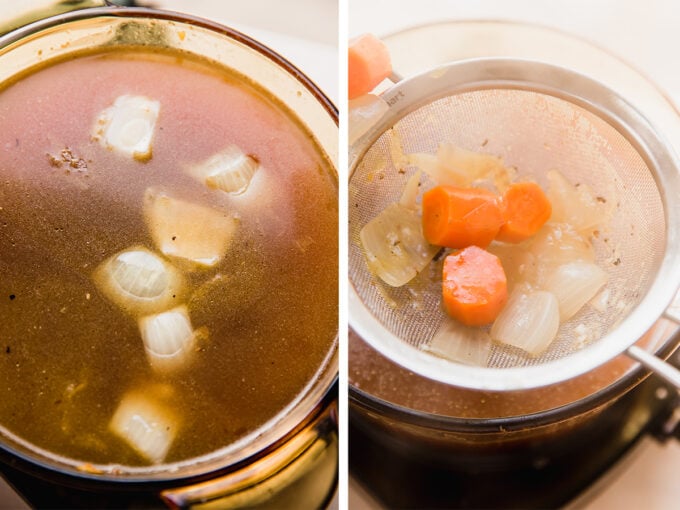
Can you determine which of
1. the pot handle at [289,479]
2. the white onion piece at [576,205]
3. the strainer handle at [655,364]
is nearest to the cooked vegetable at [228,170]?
the pot handle at [289,479]

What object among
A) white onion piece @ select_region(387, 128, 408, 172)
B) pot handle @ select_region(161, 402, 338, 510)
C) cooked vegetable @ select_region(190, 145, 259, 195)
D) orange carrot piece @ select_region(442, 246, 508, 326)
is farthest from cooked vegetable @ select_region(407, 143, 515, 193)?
pot handle @ select_region(161, 402, 338, 510)

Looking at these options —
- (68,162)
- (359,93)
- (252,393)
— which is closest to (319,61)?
(359,93)

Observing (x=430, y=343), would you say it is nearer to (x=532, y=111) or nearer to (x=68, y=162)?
(x=532, y=111)

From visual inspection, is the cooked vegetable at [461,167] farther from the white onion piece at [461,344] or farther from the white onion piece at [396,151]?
the white onion piece at [461,344]

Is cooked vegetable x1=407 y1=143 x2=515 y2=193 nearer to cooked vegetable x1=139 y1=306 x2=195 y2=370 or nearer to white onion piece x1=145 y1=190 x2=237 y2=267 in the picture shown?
white onion piece x1=145 y1=190 x2=237 y2=267

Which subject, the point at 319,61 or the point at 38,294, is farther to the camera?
the point at 319,61

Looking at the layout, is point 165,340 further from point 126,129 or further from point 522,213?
point 522,213
